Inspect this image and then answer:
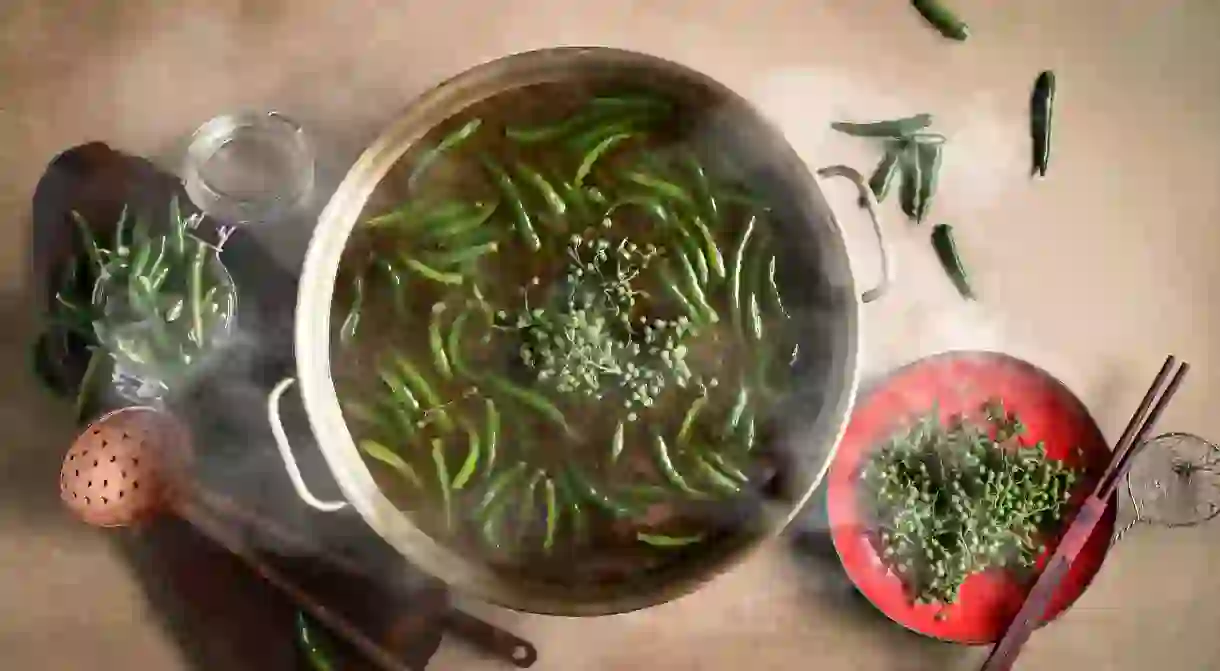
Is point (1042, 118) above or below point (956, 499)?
above

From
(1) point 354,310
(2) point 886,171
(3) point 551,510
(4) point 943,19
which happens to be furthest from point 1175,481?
(1) point 354,310

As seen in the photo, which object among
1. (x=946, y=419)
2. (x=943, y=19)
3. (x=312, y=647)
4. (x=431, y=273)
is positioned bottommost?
(x=312, y=647)

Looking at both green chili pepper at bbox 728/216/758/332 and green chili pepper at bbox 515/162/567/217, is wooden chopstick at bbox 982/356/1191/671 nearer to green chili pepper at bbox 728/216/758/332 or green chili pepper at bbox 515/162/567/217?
green chili pepper at bbox 728/216/758/332

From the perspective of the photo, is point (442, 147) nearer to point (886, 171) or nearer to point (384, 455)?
point (384, 455)

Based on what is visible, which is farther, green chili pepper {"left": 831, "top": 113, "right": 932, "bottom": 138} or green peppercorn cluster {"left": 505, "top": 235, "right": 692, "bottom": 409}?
green chili pepper {"left": 831, "top": 113, "right": 932, "bottom": 138}

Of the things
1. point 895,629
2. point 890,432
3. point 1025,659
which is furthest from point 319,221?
point 1025,659

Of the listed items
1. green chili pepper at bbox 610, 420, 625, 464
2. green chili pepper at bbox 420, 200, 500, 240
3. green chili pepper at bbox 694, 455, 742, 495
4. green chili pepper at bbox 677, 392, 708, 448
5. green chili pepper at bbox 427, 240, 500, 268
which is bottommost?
green chili pepper at bbox 694, 455, 742, 495

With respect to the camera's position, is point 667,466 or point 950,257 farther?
point 950,257

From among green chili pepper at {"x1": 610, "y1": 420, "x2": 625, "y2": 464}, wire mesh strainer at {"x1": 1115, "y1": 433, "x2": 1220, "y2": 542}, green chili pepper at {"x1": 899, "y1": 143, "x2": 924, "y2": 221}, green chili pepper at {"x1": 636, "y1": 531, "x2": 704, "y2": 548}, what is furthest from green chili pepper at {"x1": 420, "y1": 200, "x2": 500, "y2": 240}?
wire mesh strainer at {"x1": 1115, "y1": 433, "x2": 1220, "y2": 542}

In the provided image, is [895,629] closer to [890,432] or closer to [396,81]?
[890,432]
